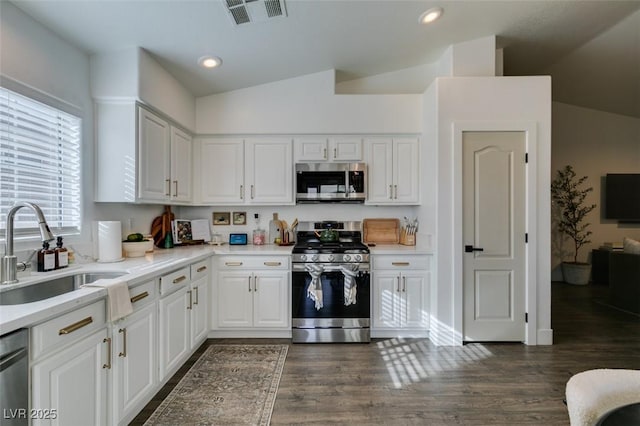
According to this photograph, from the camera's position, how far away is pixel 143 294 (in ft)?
6.16

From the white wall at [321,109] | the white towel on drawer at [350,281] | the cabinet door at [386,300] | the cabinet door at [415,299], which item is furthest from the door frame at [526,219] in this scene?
the white towel on drawer at [350,281]

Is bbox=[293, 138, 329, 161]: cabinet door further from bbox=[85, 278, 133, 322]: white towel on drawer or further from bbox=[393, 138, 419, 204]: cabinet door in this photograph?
bbox=[85, 278, 133, 322]: white towel on drawer

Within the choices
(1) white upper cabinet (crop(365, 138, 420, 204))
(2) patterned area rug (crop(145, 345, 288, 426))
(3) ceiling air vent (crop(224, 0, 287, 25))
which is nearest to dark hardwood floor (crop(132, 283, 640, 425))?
(2) patterned area rug (crop(145, 345, 288, 426))

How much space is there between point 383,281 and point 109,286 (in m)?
2.32

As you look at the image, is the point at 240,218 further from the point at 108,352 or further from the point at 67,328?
the point at 67,328

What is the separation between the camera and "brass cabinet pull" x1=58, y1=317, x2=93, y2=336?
1294 millimetres

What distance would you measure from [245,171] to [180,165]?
0.70 m

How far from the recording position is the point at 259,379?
7.57 feet

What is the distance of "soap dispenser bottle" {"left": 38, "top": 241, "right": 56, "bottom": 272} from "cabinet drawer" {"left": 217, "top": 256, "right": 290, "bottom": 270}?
4.36ft

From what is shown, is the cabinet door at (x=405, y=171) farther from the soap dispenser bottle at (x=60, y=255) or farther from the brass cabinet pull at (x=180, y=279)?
the soap dispenser bottle at (x=60, y=255)

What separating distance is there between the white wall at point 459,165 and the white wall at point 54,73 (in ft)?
10.1

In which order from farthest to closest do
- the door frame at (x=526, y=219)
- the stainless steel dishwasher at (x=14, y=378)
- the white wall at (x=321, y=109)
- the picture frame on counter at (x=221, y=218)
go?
1. the picture frame on counter at (x=221, y=218)
2. the white wall at (x=321, y=109)
3. the door frame at (x=526, y=219)
4. the stainless steel dishwasher at (x=14, y=378)

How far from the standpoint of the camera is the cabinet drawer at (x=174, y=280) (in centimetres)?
211

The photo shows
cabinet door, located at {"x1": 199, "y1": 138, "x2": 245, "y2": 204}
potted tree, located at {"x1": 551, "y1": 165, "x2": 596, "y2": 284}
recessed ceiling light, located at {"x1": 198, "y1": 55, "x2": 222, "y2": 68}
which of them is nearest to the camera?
recessed ceiling light, located at {"x1": 198, "y1": 55, "x2": 222, "y2": 68}
